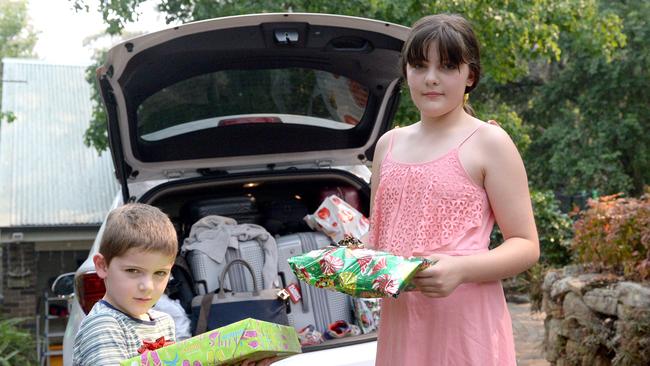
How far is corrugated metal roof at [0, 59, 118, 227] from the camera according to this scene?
13.2 metres

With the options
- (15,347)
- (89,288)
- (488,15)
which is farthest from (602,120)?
(89,288)

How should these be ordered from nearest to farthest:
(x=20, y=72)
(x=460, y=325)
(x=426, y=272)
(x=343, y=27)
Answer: (x=426, y=272) → (x=460, y=325) → (x=343, y=27) → (x=20, y=72)

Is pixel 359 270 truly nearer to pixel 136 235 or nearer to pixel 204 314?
pixel 136 235

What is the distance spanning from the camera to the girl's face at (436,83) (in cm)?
216

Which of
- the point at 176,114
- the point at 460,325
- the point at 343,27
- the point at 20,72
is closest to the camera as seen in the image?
the point at 460,325

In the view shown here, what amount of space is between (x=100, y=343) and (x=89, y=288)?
4.80 feet

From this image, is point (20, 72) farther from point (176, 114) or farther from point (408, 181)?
point (408, 181)

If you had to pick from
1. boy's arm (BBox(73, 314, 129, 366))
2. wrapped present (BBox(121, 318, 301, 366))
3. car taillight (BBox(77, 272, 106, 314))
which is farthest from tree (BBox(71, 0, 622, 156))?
wrapped present (BBox(121, 318, 301, 366))

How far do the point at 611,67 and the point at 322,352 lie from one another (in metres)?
14.3

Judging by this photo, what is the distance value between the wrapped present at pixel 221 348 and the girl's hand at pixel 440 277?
1.15ft

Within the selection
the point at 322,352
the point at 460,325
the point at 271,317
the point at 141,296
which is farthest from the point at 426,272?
the point at 271,317

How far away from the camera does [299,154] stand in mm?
4605

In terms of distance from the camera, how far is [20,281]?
13219 mm

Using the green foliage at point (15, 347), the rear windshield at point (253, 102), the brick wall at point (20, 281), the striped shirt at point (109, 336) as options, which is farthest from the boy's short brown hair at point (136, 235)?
the brick wall at point (20, 281)
